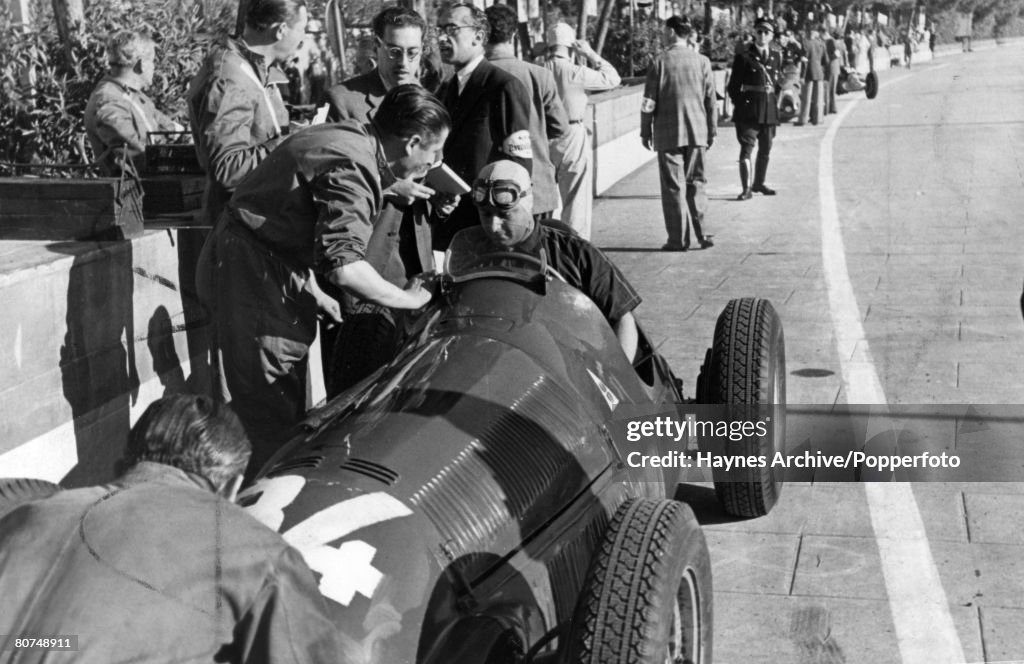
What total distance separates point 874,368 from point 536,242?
11.7 feet

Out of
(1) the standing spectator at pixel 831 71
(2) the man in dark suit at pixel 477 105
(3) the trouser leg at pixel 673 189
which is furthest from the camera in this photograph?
(1) the standing spectator at pixel 831 71

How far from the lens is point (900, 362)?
27.0ft

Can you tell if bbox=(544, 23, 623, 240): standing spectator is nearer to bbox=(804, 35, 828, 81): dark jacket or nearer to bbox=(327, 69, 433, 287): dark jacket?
bbox=(327, 69, 433, 287): dark jacket

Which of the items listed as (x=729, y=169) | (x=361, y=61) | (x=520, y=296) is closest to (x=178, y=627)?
(x=520, y=296)

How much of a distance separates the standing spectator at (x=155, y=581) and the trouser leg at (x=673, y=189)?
9480 mm

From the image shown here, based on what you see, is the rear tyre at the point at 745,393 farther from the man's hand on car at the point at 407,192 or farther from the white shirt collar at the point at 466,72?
the white shirt collar at the point at 466,72

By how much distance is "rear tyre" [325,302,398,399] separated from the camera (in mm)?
5613

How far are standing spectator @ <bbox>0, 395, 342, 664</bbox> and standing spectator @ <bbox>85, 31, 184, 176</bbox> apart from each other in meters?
5.20

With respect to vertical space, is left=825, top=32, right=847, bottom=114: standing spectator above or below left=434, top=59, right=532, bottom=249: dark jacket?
below

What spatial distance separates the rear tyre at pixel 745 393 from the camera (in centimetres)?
572

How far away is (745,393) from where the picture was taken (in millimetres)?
5715

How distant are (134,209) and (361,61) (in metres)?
6.37

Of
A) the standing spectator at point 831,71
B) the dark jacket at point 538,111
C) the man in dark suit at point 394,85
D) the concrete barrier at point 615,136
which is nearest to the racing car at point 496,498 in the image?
the man in dark suit at point 394,85

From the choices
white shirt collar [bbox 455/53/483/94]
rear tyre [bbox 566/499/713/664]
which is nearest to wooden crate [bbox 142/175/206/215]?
white shirt collar [bbox 455/53/483/94]
